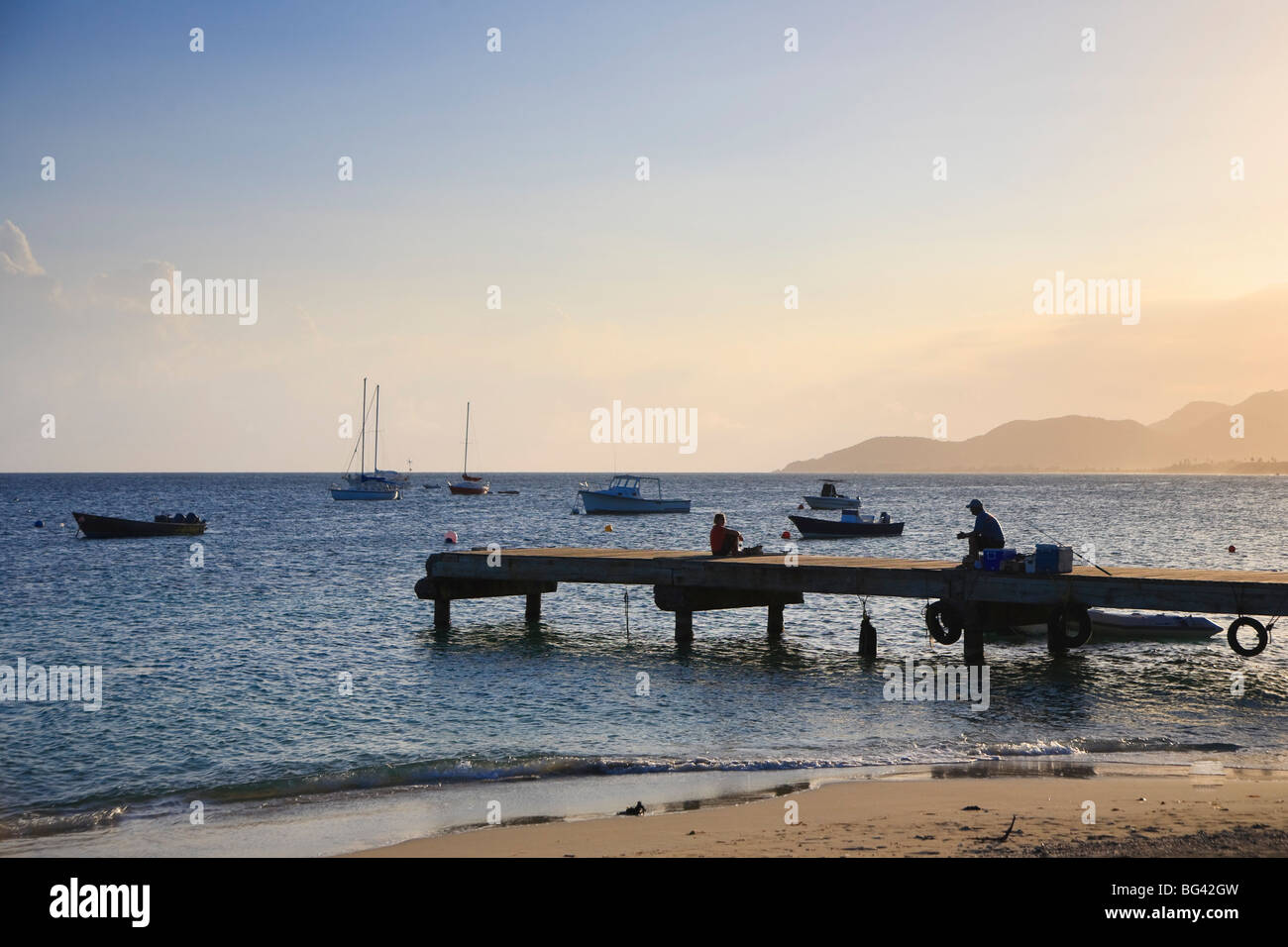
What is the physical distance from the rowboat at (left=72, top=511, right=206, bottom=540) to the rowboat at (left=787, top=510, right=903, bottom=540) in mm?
45729

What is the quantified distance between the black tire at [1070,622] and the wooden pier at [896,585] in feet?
0.10

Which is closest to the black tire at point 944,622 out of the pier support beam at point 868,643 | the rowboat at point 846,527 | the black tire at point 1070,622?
the pier support beam at point 868,643

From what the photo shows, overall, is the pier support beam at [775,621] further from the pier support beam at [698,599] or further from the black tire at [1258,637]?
the black tire at [1258,637]

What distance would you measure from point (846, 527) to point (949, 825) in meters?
68.9

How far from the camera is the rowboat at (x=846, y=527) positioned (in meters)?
79.6

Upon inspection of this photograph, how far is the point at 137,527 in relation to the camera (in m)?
77.1

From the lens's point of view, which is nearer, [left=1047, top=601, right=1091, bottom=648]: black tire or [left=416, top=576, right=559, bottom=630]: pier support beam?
[left=1047, top=601, right=1091, bottom=648]: black tire

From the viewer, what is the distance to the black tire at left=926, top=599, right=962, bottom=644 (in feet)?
78.4

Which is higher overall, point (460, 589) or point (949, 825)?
point (460, 589)

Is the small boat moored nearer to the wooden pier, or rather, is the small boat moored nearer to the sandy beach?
the wooden pier
